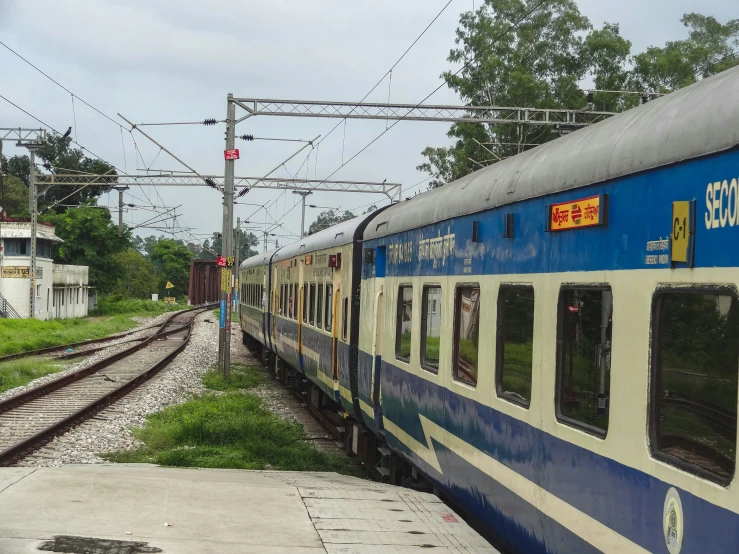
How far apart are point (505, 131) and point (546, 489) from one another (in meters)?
40.8

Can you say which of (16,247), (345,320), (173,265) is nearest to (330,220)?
(173,265)

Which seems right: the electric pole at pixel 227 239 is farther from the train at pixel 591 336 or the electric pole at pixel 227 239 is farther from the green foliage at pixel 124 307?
the green foliage at pixel 124 307

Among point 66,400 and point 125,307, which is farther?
point 125,307

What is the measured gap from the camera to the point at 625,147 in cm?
442

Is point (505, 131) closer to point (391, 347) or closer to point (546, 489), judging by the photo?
point (391, 347)

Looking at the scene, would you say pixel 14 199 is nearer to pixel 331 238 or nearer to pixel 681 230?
pixel 331 238

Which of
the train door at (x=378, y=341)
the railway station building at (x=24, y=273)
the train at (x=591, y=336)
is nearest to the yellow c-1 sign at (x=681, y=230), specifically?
the train at (x=591, y=336)

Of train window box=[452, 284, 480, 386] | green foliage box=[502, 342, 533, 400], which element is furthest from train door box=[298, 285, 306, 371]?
green foliage box=[502, 342, 533, 400]

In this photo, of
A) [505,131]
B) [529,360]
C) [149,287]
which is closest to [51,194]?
[149,287]

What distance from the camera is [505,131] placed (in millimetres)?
44781

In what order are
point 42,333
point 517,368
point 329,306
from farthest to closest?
1. point 42,333
2. point 329,306
3. point 517,368

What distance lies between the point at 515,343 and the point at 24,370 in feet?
61.6

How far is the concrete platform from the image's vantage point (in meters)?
6.01

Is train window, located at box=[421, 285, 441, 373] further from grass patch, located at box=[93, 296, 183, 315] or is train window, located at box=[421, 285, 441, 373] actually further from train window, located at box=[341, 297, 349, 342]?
grass patch, located at box=[93, 296, 183, 315]
